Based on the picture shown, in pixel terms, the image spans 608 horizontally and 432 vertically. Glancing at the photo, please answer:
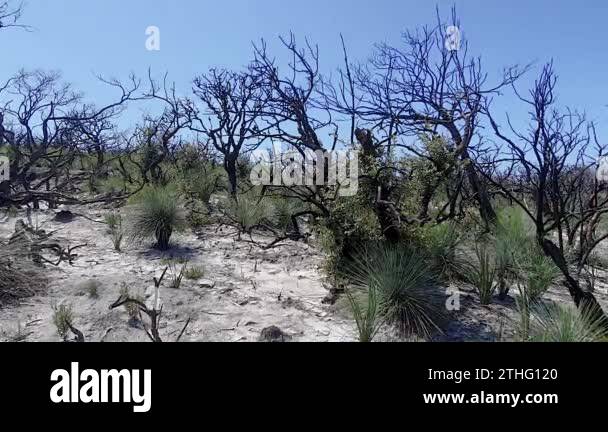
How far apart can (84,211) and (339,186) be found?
6232 mm

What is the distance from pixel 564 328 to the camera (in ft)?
9.75

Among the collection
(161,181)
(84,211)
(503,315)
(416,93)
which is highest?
(416,93)

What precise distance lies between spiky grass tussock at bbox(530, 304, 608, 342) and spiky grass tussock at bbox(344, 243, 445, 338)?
785 mm

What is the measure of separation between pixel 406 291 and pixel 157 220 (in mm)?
4026

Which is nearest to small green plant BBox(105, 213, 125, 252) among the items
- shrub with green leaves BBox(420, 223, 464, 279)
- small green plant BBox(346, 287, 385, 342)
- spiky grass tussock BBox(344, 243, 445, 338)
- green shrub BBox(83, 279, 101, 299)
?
green shrub BBox(83, 279, 101, 299)

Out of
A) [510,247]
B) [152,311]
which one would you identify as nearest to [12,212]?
[152,311]

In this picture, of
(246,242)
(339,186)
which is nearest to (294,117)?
(246,242)

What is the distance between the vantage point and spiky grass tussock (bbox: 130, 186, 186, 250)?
6.21 metres

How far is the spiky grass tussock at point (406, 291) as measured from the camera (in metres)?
3.71

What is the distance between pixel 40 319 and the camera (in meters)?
3.71

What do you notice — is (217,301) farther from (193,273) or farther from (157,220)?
(157,220)

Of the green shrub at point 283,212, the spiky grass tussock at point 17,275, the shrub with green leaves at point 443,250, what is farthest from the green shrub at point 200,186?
the shrub with green leaves at point 443,250

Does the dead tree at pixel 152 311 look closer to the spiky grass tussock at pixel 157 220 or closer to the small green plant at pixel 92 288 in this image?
the small green plant at pixel 92 288
